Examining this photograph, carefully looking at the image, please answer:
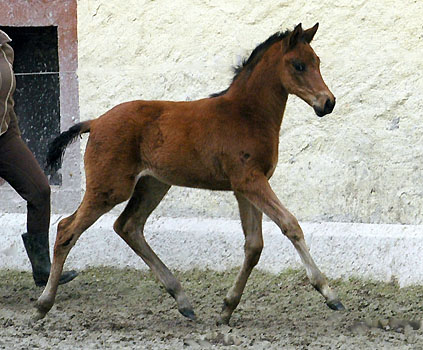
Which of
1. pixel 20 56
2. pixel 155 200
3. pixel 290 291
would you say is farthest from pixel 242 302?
pixel 20 56

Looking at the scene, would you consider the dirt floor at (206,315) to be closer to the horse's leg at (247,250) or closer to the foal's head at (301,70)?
the horse's leg at (247,250)

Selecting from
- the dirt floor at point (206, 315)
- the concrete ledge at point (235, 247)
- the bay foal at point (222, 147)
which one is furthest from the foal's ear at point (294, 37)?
the concrete ledge at point (235, 247)

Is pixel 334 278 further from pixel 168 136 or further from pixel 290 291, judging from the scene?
pixel 168 136

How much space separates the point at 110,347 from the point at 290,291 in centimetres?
180

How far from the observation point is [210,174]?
514cm

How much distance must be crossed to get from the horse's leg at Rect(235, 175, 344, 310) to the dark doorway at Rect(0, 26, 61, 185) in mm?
3097

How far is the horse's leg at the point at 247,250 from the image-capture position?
16.9 ft

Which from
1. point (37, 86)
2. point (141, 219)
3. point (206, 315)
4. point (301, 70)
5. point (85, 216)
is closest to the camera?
point (301, 70)

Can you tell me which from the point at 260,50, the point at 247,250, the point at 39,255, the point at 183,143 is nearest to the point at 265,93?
the point at 260,50

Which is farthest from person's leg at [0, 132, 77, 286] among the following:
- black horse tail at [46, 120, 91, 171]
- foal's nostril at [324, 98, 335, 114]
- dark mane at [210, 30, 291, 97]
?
foal's nostril at [324, 98, 335, 114]

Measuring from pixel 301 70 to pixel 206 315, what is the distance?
67.0 inches

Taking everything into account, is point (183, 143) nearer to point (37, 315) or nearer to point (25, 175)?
point (25, 175)

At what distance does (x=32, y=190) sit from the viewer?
18.6 ft

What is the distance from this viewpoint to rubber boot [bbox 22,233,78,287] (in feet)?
19.0
